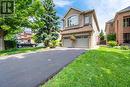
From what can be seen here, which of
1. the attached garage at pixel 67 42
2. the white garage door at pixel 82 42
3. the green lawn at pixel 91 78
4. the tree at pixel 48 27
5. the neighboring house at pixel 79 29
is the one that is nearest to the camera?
the green lawn at pixel 91 78

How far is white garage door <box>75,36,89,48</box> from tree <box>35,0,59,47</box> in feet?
14.0

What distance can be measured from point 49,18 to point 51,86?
26.8 meters

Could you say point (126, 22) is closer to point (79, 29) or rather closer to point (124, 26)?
point (124, 26)

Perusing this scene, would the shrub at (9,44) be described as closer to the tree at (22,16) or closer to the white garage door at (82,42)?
the tree at (22,16)

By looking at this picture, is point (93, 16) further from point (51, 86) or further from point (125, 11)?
point (51, 86)

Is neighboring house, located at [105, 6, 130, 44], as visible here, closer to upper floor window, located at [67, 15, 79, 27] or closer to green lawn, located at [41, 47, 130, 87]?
upper floor window, located at [67, 15, 79, 27]

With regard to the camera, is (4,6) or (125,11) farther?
(125,11)

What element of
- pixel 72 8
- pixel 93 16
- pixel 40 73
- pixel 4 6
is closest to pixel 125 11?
pixel 93 16

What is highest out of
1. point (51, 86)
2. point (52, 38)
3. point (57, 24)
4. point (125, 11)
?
point (125, 11)

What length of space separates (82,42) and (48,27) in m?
6.91

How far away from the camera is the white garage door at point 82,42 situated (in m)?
32.7

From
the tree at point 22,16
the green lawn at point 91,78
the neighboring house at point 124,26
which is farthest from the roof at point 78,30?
the green lawn at point 91,78

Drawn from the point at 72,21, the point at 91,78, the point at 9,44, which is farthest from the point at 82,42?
the point at 91,78

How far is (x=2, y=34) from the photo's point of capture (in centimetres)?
2608
